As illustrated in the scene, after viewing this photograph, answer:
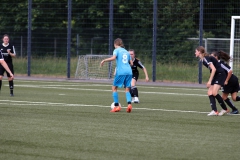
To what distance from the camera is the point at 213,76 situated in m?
15.3

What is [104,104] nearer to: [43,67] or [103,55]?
[103,55]

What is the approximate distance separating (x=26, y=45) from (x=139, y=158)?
24652 millimetres

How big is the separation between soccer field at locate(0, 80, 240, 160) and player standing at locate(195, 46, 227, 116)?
392mm

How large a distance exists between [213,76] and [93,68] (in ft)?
52.2

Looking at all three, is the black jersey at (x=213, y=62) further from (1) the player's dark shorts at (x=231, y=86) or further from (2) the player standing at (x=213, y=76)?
(1) the player's dark shorts at (x=231, y=86)

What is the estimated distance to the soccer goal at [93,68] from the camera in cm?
3050

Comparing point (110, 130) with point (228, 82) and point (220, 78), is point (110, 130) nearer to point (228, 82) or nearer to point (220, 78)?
point (220, 78)

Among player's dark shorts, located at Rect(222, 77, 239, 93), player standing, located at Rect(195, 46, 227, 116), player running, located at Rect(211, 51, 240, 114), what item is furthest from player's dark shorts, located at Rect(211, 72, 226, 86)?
player's dark shorts, located at Rect(222, 77, 239, 93)

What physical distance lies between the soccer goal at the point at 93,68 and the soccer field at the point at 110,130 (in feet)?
33.3

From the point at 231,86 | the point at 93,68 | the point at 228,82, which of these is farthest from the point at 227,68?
the point at 93,68

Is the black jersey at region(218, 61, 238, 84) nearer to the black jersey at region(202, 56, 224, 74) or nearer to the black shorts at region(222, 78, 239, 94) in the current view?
the black shorts at region(222, 78, 239, 94)

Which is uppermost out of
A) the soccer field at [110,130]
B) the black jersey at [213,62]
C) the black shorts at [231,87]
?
the black jersey at [213,62]

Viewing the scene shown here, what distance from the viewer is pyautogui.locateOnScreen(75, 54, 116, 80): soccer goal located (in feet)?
100

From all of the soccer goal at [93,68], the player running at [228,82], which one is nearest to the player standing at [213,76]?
the player running at [228,82]
